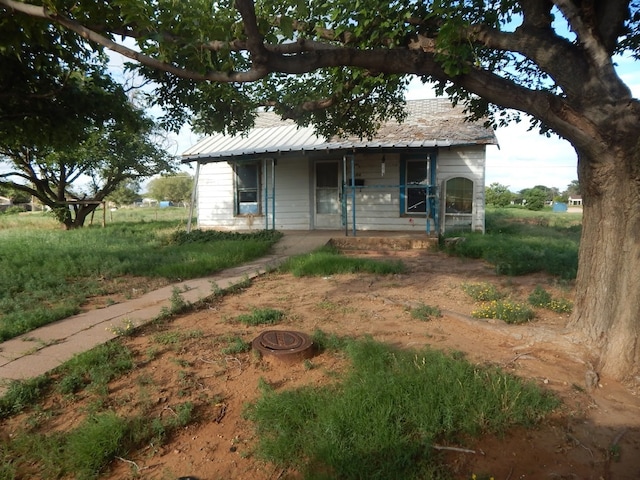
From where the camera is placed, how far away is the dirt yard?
7.36 feet

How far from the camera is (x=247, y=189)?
13430 millimetres

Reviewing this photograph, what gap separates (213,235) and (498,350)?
9312 mm

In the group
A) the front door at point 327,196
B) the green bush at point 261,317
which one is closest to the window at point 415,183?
the front door at point 327,196

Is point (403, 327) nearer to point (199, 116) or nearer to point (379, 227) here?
point (199, 116)


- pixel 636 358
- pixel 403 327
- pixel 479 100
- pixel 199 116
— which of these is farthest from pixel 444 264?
pixel 199 116

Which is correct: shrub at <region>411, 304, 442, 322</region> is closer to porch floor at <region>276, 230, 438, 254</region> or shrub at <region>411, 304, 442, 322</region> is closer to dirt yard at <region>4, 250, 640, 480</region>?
dirt yard at <region>4, 250, 640, 480</region>

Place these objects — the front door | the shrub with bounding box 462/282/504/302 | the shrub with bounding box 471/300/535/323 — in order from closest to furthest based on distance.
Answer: the shrub with bounding box 471/300/535/323
the shrub with bounding box 462/282/504/302
the front door

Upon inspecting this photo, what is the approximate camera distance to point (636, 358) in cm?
318

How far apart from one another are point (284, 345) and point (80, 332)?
2.29m

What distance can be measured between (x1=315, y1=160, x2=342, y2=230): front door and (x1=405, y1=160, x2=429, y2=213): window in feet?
7.34

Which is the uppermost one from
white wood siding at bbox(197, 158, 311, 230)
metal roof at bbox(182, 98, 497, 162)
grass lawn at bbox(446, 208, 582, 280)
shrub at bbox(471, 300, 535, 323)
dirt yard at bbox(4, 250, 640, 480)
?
metal roof at bbox(182, 98, 497, 162)

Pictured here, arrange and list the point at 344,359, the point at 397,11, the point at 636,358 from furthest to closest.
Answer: the point at 397,11 → the point at 344,359 → the point at 636,358

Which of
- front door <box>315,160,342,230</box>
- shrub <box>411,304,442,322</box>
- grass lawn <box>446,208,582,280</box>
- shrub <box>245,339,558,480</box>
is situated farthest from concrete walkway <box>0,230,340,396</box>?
front door <box>315,160,342,230</box>

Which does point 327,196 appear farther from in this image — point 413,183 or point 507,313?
point 507,313
